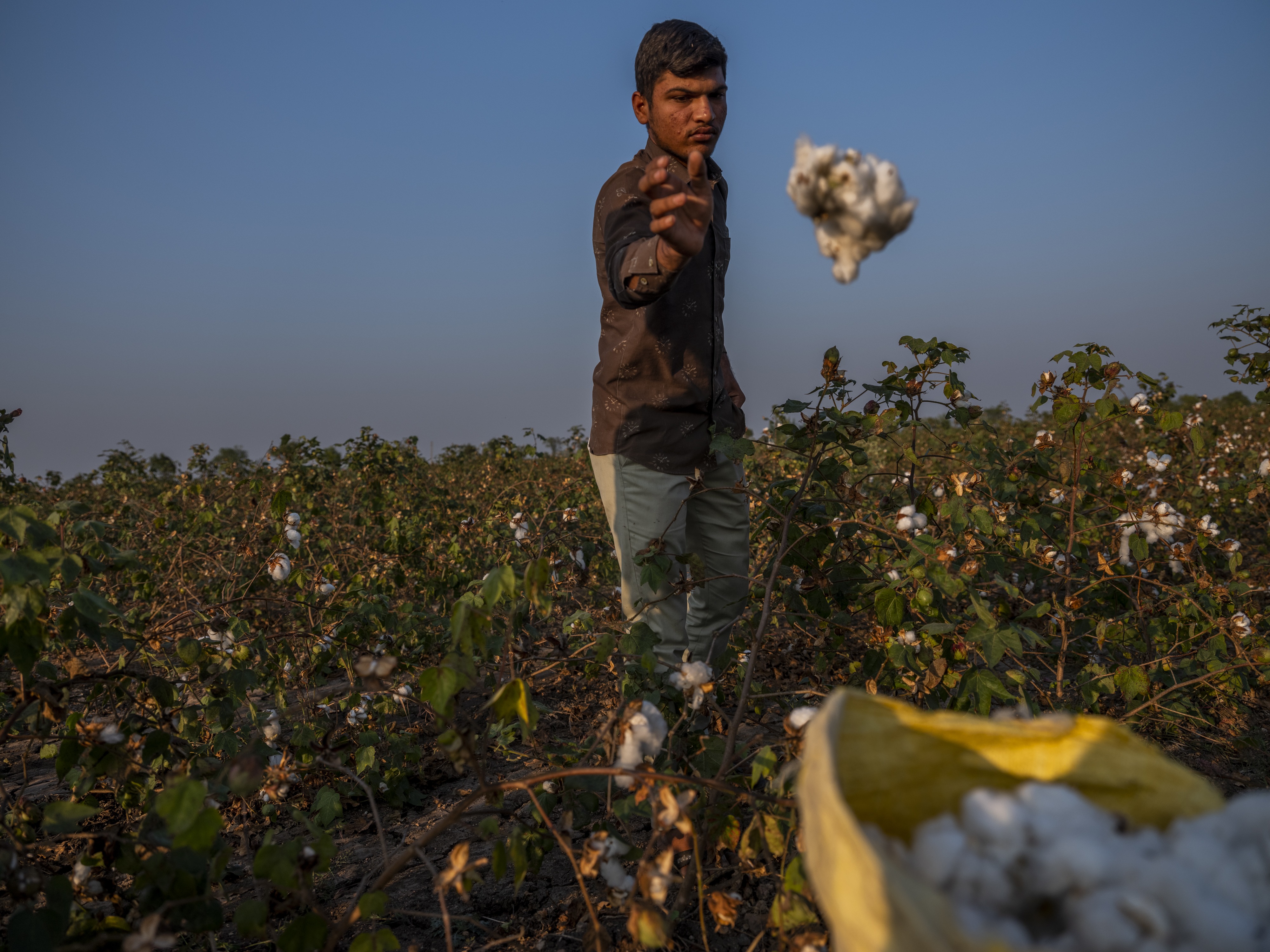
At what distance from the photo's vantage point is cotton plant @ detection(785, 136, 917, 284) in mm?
1020

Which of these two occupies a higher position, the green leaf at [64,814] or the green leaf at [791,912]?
the green leaf at [64,814]

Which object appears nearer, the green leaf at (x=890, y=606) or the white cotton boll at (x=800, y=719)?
the white cotton boll at (x=800, y=719)

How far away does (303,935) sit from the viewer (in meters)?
1.14

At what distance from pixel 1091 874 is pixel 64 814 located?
1.38 meters

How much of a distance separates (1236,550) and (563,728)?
2.57m

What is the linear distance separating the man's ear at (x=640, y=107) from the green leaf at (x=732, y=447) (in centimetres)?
100

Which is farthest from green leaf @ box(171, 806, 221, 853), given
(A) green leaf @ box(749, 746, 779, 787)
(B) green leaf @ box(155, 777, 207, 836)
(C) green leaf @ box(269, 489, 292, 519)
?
(C) green leaf @ box(269, 489, 292, 519)

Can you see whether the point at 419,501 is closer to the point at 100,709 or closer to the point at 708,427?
the point at 100,709

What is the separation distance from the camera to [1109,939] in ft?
2.01

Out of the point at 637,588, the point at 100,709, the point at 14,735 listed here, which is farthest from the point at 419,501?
the point at 14,735

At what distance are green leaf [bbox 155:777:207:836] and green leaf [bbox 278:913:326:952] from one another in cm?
26

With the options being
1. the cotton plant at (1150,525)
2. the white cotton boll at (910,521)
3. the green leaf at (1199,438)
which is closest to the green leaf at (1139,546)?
the cotton plant at (1150,525)

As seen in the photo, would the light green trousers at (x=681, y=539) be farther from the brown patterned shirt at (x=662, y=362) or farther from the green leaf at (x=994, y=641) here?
the green leaf at (x=994, y=641)

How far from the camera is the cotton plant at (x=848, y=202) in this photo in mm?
1020
